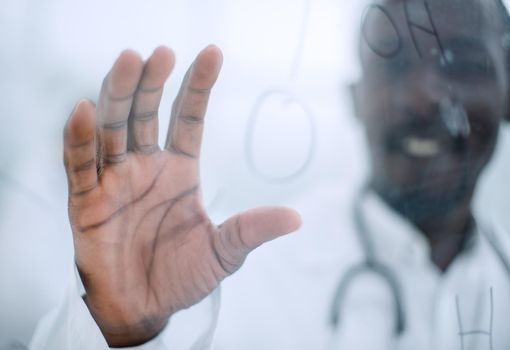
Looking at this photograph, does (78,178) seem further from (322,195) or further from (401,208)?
(401,208)

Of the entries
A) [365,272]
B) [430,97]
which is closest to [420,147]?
[430,97]

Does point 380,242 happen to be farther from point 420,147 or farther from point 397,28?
point 397,28

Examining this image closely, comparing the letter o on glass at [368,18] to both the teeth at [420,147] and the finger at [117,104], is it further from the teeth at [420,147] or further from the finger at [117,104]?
the finger at [117,104]

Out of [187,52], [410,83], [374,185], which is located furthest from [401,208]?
[187,52]

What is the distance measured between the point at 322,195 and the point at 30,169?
368 mm

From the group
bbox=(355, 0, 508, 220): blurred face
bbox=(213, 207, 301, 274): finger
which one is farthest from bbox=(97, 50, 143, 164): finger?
bbox=(355, 0, 508, 220): blurred face

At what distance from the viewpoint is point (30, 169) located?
0.60 m

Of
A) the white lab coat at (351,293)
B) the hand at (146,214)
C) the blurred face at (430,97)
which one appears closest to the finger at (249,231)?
the hand at (146,214)

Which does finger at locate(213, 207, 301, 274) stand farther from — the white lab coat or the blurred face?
the blurred face

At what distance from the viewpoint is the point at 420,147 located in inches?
26.8

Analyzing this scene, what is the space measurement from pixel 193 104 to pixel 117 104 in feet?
0.25

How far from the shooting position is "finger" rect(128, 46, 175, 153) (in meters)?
0.47

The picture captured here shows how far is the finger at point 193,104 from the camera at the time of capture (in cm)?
49

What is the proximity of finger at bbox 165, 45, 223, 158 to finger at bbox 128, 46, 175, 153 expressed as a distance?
23 mm
